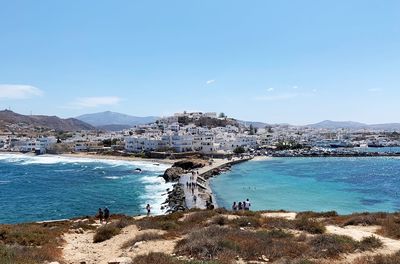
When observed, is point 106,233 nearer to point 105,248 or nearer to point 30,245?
point 105,248

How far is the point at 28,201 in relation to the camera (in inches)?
1790

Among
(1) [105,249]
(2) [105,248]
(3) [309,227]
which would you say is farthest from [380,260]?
(2) [105,248]

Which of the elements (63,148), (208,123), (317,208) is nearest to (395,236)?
(317,208)

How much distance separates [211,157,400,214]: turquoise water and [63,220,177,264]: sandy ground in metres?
23.1

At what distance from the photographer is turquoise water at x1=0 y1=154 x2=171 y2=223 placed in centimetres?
3891

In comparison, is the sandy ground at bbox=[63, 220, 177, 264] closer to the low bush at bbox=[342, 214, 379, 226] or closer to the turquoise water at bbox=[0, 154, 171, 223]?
the low bush at bbox=[342, 214, 379, 226]

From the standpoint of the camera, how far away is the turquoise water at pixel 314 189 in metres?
41.9

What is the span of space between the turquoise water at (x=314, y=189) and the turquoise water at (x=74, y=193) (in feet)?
30.1

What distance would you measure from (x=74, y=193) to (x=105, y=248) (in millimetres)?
36165

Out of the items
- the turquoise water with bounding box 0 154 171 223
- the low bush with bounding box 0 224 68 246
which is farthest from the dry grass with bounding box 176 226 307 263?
the turquoise water with bounding box 0 154 171 223

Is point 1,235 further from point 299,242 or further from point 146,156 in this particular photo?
point 146,156

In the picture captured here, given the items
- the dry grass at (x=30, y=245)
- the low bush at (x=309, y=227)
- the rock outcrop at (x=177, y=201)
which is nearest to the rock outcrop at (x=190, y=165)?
the rock outcrop at (x=177, y=201)

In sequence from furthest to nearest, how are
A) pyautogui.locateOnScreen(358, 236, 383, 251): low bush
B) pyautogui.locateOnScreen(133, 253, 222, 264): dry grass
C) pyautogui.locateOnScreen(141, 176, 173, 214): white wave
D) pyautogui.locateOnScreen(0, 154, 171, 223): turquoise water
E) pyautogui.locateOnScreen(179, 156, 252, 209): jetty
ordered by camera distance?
1. pyautogui.locateOnScreen(141, 176, 173, 214): white wave
2. pyautogui.locateOnScreen(179, 156, 252, 209): jetty
3. pyautogui.locateOnScreen(0, 154, 171, 223): turquoise water
4. pyautogui.locateOnScreen(358, 236, 383, 251): low bush
5. pyautogui.locateOnScreen(133, 253, 222, 264): dry grass

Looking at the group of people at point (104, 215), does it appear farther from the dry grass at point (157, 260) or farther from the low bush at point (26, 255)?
the dry grass at point (157, 260)
